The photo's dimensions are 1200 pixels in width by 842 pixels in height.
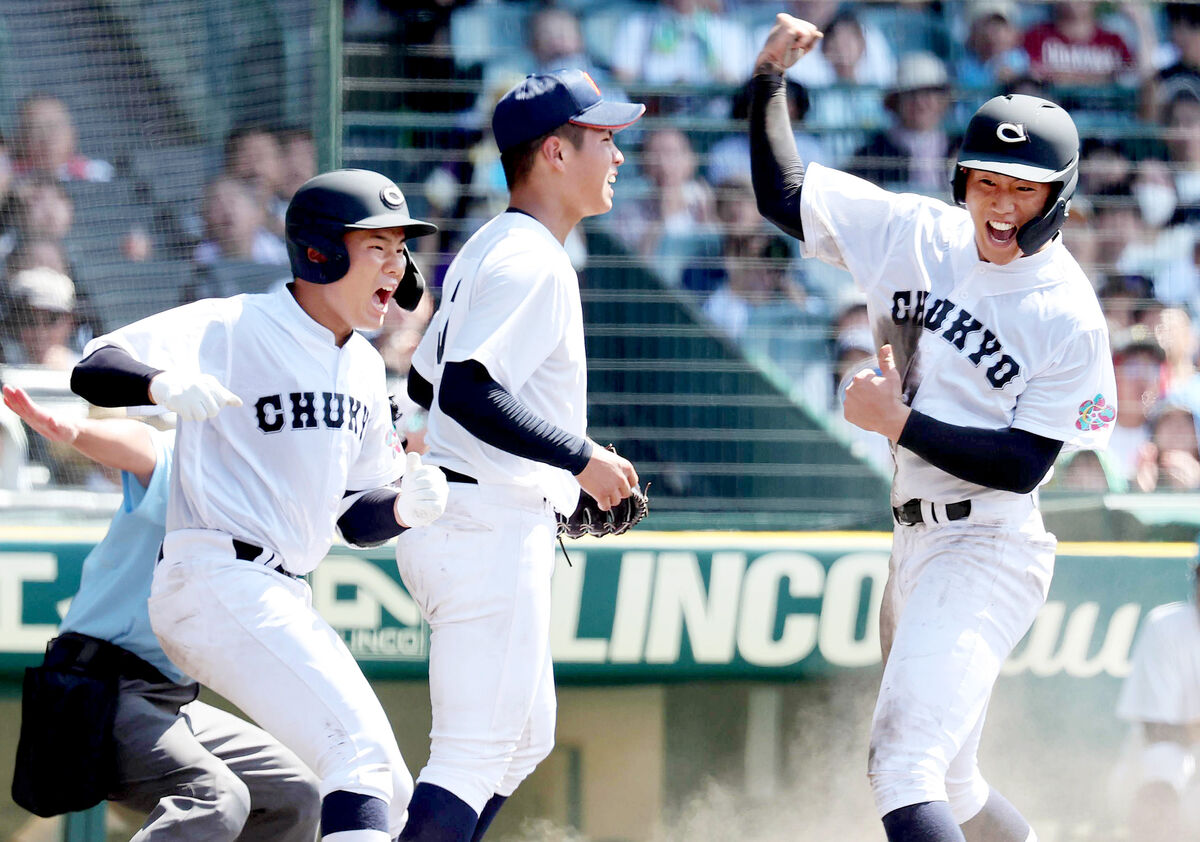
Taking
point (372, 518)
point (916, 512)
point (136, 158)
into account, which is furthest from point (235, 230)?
point (916, 512)

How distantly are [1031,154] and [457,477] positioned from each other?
1.43 meters

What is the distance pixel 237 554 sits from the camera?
9.88 ft

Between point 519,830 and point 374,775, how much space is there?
1654 millimetres

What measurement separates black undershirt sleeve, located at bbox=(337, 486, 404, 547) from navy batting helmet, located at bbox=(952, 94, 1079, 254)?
4.91ft

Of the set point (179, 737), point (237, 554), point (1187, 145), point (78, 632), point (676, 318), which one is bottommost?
point (179, 737)

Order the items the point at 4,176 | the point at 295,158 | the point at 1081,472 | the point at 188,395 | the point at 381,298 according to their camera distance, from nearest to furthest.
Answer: the point at 188,395
the point at 381,298
the point at 295,158
the point at 4,176
the point at 1081,472

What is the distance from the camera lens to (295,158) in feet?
14.2

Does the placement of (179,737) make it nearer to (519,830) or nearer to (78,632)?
(78,632)

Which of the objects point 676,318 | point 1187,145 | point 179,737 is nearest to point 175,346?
point 179,737

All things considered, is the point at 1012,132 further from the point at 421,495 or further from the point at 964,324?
the point at 421,495

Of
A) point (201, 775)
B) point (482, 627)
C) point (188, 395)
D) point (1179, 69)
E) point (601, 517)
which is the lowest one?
point (201, 775)

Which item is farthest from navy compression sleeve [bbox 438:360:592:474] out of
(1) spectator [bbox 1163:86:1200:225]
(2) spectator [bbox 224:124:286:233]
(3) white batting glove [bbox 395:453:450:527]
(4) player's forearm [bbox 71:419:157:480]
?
(1) spectator [bbox 1163:86:1200:225]

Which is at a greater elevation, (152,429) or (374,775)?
(152,429)

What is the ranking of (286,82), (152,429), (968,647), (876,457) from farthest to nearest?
(876,457), (286,82), (152,429), (968,647)
